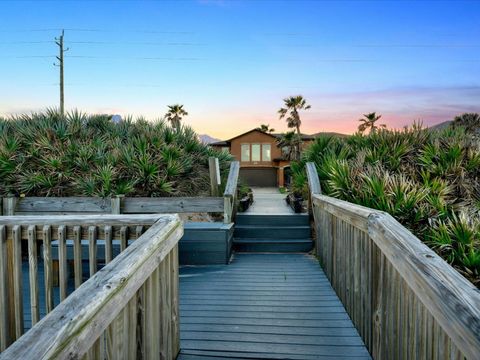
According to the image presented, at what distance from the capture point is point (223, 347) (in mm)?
2729

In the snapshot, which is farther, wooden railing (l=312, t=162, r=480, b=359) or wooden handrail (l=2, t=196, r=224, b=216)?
wooden handrail (l=2, t=196, r=224, b=216)

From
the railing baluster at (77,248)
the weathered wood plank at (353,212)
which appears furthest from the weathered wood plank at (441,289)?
the railing baluster at (77,248)

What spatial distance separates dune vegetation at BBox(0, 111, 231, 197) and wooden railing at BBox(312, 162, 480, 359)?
4609mm

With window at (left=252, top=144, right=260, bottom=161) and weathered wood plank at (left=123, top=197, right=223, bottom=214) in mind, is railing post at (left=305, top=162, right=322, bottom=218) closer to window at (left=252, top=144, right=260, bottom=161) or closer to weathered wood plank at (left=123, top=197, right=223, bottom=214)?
weathered wood plank at (left=123, top=197, right=223, bottom=214)

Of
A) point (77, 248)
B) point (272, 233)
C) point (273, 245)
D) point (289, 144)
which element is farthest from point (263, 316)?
point (289, 144)

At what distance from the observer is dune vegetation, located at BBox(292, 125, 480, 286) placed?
165 inches

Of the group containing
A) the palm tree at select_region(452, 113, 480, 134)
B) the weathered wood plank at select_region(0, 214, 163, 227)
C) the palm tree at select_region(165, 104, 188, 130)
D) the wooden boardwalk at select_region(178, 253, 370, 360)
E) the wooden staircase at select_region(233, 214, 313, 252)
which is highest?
the palm tree at select_region(165, 104, 188, 130)

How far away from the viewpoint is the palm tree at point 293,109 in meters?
33.9

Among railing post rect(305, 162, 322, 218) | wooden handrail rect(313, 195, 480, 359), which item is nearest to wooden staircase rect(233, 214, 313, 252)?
railing post rect(305, 162, 322, 218)

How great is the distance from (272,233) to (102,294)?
541 cm

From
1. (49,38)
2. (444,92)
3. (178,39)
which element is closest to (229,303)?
(444,92)

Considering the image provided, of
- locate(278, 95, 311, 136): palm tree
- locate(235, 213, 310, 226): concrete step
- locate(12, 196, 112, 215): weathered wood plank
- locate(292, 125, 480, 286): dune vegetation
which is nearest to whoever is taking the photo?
locate(292, 125, 480, 286): dune vegetation

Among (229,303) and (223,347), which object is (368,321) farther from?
(229,303)

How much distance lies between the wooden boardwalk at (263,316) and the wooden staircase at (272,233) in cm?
105
